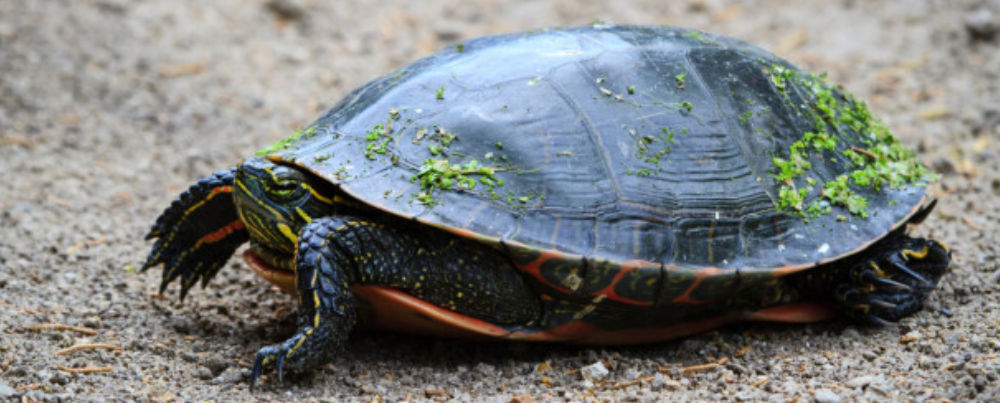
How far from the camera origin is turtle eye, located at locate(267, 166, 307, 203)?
12.6 ft

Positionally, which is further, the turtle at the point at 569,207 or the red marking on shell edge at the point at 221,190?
the red marking on shell edge at the point at 221,190

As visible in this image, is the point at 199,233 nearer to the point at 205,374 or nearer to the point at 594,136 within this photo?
the point at 205,374

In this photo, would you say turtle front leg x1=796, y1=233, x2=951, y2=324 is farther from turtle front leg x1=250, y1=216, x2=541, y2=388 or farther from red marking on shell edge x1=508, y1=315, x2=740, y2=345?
turtle front leg x1=250, y1=216, x2=541, y2=388

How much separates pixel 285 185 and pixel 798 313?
244 centimetres

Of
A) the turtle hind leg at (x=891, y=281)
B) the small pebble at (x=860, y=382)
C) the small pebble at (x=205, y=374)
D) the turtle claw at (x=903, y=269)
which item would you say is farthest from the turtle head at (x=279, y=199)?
the turtle claw at (x=903, y=269)

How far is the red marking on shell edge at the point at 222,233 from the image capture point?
4.46 m

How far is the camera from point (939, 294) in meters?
4.51

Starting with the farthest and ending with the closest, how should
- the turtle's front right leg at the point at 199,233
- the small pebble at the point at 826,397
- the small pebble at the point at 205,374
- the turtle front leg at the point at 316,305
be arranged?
the turtle's front right leg at the point at 199,233 → the small pebble at the point at 205,374 → the turtle front leg at the point at 316,305 → the small pebble at the point at 826,397

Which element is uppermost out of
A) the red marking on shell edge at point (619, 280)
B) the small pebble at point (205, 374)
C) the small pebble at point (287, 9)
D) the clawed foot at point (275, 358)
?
the small pebble at point (287, 9)

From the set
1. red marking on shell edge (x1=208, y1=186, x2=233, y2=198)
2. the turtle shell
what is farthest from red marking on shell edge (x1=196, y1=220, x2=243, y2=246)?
the turtle shell

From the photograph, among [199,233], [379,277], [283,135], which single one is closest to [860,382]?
[379,277]

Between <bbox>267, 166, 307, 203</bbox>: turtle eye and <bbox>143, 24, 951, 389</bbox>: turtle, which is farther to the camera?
<bbox>267, 166, 307, 203</bbox>: turtle eye

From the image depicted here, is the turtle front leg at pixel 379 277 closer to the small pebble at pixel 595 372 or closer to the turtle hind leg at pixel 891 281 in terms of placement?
the small pebble at pixel 595 372

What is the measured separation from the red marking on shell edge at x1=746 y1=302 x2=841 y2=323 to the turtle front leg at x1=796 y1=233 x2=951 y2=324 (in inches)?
2.3
